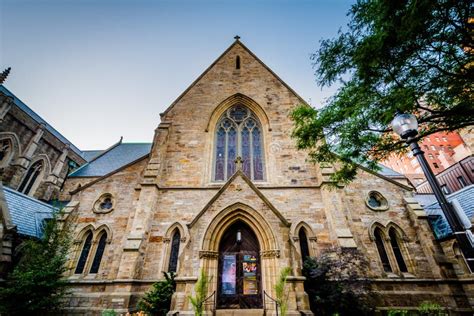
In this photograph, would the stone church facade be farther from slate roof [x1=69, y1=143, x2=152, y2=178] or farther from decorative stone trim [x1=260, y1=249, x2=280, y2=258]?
slate roof [x1=69, y1=143, x2=152, y2=178]

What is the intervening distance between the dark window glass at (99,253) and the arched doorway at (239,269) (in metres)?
5.98

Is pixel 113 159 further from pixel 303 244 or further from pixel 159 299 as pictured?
pixel 303 244

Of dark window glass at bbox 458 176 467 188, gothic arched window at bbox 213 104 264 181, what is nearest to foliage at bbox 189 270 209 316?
gothic arched window at bbox 213 104 264 181

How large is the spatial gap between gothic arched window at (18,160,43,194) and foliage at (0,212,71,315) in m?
10.9

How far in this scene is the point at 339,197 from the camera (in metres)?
10.3

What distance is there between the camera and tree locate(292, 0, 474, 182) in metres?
5.77

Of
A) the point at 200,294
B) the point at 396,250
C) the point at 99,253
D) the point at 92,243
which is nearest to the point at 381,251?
the point at 396,250

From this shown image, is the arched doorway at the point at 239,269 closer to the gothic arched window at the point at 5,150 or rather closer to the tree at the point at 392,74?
the tree at the point at 392,74

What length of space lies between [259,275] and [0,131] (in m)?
20.0

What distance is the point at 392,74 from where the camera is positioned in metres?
6.82

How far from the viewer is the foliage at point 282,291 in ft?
21.9

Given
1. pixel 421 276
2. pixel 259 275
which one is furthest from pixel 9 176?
pixel 421 276

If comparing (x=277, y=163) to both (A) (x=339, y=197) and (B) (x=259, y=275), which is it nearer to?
(A) (x=339, y=197)

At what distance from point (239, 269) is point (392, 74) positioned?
8.70 m
